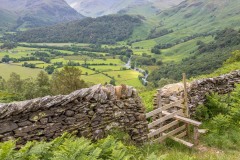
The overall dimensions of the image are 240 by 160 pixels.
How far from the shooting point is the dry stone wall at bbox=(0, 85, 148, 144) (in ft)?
24.9

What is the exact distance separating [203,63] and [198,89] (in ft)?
336

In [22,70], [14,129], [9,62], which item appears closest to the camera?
[14,129]

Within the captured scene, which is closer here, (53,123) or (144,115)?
(53,123)

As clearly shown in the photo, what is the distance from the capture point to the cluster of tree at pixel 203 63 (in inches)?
4004

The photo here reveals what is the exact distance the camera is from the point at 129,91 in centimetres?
1000

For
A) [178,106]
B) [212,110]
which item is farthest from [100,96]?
[212,110]

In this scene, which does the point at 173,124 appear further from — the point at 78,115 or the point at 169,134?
the point at 78,115

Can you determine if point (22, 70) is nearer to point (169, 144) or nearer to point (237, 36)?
point (237, 36)

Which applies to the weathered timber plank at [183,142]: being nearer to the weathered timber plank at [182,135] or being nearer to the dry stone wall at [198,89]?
the weathered timber plank at [182,135]

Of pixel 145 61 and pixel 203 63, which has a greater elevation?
pixel 145 61

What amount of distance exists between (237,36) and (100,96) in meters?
151

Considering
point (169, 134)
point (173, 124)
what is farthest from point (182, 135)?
point (169, 134)

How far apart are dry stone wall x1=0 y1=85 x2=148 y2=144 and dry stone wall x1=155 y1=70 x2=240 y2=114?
2.53 m

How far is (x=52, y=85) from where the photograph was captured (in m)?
54.1
